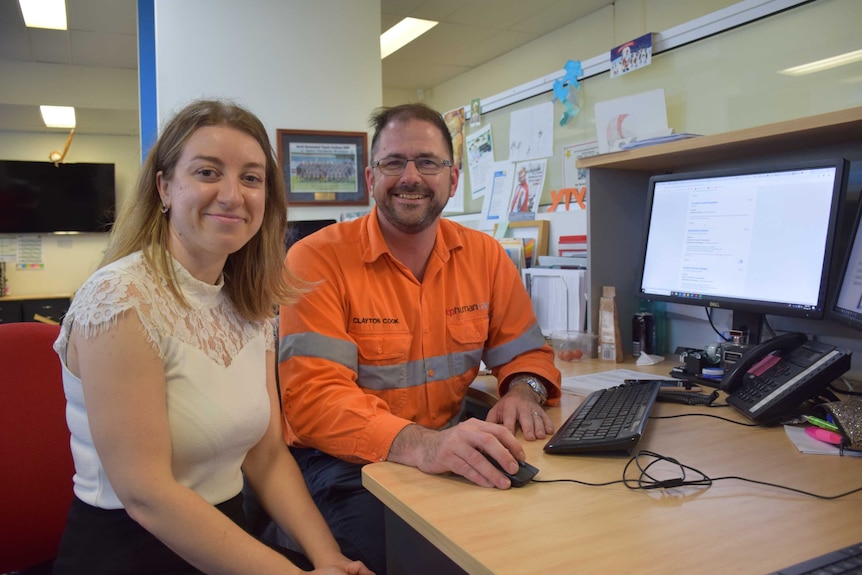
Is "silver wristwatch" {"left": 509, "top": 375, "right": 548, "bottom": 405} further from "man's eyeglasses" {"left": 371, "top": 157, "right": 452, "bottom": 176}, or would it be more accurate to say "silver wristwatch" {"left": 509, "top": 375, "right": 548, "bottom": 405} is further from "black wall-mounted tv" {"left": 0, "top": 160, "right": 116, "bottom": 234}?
"black wall-mounted tv" {"left": 0, "top": 160, "right": 116, "bottom": 234}

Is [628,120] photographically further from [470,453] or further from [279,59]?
[279,59]

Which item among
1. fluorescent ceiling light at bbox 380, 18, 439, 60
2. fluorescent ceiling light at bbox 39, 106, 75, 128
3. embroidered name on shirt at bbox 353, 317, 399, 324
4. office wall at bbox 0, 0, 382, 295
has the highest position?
fluorescent ceiling light at bbox 380, 18, 439, 60

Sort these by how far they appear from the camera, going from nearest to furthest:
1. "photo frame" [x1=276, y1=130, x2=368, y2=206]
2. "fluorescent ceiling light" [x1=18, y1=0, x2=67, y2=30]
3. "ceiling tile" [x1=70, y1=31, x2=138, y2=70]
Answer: "photo frame" [x1=276, y1=130, x2=368, y2=206], "fluorescent ceiling light" [x1=18, y1=0, x2=67, y2=30], "ceiling tile" [x1=70, y1=31, x2=138, y2=70]

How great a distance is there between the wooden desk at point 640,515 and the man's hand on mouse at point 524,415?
10 centimetres

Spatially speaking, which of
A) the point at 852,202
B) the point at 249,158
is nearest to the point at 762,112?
the point at 852,202

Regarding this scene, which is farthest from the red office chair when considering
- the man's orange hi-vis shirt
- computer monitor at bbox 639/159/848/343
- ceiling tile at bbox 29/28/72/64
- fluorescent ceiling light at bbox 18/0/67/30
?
ceiling tile at bbox 29/28/72/64

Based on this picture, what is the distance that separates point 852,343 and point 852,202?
329 millimetres

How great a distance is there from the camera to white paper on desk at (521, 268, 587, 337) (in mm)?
1959

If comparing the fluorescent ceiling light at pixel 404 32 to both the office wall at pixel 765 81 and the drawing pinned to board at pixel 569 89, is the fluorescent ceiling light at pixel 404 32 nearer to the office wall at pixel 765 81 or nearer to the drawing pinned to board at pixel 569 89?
the office wall at pixel 765 81

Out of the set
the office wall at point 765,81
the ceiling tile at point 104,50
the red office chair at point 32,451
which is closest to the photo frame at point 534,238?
the office wall at point 765,81

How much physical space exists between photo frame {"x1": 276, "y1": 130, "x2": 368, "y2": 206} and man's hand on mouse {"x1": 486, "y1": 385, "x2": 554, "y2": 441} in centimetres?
186

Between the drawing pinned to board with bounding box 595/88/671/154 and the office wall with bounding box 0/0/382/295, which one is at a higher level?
the office wall with bounding box 0/0/382/295

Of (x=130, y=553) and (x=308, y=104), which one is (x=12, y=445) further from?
(x=308, y=104)

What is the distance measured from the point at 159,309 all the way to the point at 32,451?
401 millimetres
